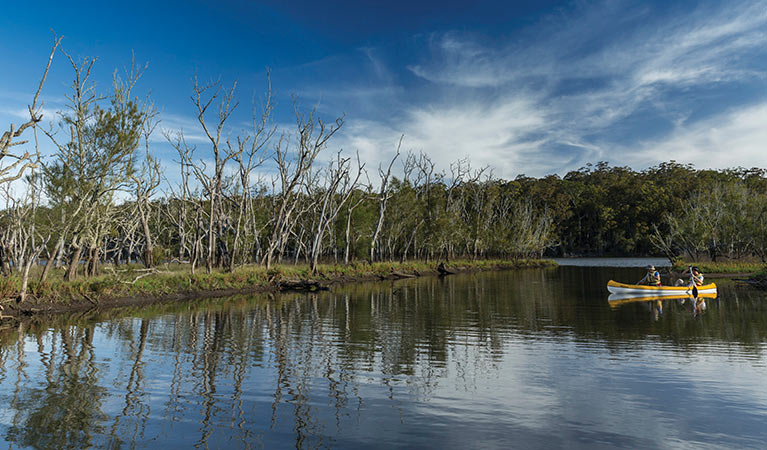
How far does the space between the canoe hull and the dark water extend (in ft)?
30.9

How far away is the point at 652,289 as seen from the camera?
29.9 meters

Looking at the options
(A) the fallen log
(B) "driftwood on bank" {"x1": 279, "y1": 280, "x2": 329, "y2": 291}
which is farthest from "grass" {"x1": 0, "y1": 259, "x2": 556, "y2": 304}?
(A) the fallen log

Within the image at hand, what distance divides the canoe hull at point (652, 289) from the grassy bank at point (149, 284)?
2136cm

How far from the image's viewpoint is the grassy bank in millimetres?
20789

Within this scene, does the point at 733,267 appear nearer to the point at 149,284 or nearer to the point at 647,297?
the point at 647,297

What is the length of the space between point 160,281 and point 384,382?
2106cm

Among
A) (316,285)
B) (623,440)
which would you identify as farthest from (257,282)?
(623,440)

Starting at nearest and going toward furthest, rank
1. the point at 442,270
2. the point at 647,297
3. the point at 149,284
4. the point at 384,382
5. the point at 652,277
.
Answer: the point at 384,382 → the point at 149,284 → the point at 647,297 → the point at 652,277 → the point at 442,270

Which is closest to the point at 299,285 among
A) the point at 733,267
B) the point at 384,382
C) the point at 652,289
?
the point at 652,289

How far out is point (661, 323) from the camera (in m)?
19.4

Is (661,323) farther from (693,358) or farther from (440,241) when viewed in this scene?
(440,241)

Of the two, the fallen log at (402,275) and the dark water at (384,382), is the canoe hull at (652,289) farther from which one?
the fallen log at (402,275)

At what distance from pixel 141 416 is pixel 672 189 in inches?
4718

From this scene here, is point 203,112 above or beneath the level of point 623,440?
above
